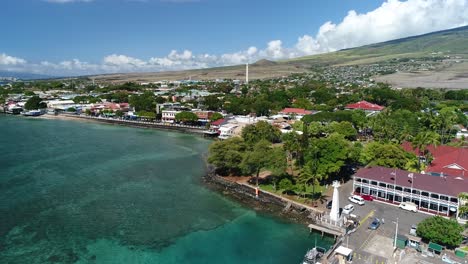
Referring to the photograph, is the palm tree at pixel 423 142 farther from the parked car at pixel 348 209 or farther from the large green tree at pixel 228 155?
the large green tree at pixel 228 155

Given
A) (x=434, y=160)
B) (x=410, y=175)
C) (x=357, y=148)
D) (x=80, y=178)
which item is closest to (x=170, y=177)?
(x=80, y=178)

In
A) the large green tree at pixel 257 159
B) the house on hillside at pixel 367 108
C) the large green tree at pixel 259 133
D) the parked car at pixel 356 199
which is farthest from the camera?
the house on hillside at pixel 367 108

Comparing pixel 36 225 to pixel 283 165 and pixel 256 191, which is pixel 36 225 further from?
pixel 283 165

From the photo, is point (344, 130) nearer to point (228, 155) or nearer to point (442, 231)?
point (228, 155)

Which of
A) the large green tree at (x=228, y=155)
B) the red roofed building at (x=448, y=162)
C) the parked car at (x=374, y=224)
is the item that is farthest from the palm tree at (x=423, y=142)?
the large green tree at (x=228, y=155)

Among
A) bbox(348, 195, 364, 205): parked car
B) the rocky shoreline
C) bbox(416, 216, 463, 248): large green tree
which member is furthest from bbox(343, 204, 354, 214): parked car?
bbox(416, 216, 463, 248): large green tree

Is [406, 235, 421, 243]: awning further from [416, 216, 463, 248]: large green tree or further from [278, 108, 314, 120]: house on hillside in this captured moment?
[278, 108, 314, 120]: house on hillside
